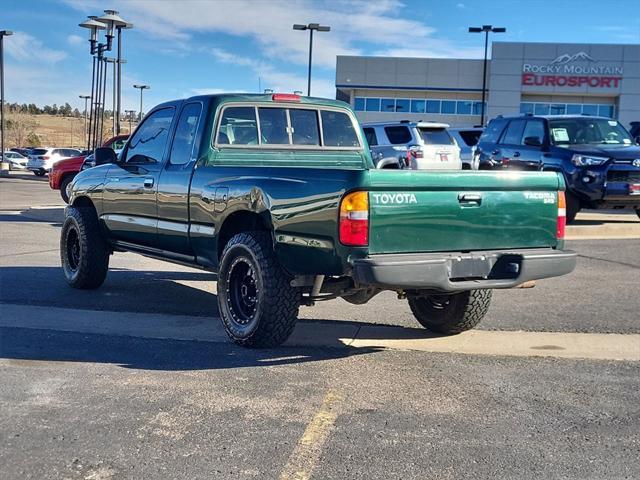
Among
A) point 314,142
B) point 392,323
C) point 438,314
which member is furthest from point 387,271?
point 314,142

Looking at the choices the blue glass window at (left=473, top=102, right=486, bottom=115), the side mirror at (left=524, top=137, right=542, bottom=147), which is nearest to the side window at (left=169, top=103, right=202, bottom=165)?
the side mirror at (left=524, top=137, right=542, bottom=147)

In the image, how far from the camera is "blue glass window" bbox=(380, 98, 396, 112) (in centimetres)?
5188

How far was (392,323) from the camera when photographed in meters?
6.88

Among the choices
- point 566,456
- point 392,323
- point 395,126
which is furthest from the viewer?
point 395,126

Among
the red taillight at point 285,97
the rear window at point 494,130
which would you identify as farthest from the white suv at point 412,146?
the red taillight at point 285,97

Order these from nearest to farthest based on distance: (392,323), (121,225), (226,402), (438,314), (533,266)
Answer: (226,402), (533,266), (438,314), (392,323), (121,225)

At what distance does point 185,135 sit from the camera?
6.71 metres

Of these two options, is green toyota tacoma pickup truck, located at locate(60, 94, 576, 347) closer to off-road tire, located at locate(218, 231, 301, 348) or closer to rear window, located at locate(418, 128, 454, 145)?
off-road tire, located at locate(218, 231, 301, 348)

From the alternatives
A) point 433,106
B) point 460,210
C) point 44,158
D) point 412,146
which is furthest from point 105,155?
point 433,106

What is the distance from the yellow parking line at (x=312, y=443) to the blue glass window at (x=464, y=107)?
1930 inches

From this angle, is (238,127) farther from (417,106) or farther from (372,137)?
(417,106)

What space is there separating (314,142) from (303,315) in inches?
65.2

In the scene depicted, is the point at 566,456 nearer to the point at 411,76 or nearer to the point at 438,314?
the point at 438,314

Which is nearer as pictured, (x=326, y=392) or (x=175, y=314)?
(x=326, y=392)
